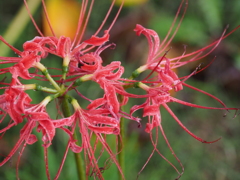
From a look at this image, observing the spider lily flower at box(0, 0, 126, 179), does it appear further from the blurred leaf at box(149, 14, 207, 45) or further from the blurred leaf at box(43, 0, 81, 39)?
the blurred leaf at box(149, 14, 207, 45)

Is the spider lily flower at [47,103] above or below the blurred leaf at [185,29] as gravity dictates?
above

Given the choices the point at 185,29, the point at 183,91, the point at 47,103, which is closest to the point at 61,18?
the point at 185,29

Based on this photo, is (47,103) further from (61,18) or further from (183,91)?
(183,91)

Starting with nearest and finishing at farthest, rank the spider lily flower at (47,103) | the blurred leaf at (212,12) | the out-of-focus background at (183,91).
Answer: the spider lily flower at (47,103), the out-of-focus background at (183,91), the blurred leaf at (212,12)

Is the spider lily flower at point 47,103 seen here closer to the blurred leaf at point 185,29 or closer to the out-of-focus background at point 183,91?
the out-of-focus background at point 183,91

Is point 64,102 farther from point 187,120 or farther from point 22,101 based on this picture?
point 187,120

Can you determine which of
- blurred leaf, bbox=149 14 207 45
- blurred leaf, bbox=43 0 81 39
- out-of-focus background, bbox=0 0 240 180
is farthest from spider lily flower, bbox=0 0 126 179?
blurred leaf, bbox=149 14 207 45

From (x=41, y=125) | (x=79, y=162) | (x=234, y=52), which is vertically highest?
(x=41, y=125)

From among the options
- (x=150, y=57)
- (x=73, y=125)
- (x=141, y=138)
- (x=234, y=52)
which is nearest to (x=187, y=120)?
(x=141, y=138)

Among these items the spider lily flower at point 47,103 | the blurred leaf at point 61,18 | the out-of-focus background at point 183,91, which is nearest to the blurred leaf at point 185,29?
the out-of-focus background at point 183,91
